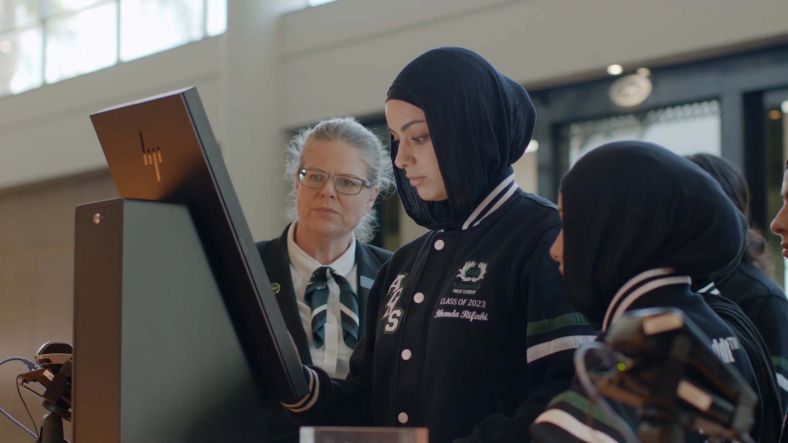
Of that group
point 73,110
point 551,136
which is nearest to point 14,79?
point 73,110

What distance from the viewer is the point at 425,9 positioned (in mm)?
5977

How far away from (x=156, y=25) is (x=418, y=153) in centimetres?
683

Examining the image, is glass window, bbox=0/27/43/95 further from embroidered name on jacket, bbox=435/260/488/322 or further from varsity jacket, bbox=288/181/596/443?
embroidered name on jacket, bbox=435/260/488/322

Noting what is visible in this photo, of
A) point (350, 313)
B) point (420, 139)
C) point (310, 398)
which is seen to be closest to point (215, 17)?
point (350, 313)

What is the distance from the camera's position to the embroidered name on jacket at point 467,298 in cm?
178

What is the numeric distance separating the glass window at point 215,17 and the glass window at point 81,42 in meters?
1.28

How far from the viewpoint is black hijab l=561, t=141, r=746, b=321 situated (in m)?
1.41

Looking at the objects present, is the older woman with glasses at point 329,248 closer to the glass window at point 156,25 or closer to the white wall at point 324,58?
the white wall at point 324,58

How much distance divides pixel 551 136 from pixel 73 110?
188 inches

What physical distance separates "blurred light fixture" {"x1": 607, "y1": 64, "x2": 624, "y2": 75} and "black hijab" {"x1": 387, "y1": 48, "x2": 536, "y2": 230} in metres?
3.28

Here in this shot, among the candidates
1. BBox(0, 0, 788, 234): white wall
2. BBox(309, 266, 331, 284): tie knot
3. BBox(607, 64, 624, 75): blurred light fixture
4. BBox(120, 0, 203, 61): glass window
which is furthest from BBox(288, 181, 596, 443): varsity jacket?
BBox(120, 0, 203, 61): glass window

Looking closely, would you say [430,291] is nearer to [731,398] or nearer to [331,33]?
[731,398]

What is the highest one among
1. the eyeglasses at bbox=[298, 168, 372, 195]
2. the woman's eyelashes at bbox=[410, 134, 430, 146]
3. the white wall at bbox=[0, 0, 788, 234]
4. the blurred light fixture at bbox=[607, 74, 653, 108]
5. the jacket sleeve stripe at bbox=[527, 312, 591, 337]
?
the white wall at bbox=[0, 0, 788, 234]

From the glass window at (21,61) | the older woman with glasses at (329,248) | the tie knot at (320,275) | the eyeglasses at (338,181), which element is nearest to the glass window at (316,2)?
the glass window at (21,61)
